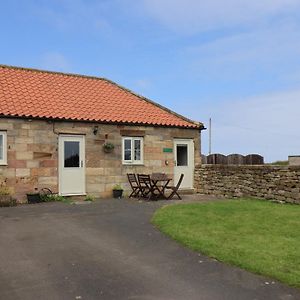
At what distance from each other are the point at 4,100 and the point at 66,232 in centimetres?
772

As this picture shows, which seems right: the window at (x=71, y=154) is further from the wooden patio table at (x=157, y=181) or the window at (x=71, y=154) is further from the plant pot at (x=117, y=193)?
the wooden patio table at (x=157, y=181)

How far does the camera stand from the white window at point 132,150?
53.3 feet

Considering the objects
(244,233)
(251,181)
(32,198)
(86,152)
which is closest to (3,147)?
(32,198)

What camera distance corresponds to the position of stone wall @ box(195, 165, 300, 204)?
13414 millimetres

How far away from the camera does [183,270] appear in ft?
20.1

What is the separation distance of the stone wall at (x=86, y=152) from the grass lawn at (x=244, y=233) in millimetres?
4183

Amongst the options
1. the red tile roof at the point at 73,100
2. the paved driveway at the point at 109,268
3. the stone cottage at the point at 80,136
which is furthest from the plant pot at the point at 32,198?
the paved driveway at the point at 109,268

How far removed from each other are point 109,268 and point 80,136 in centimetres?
949

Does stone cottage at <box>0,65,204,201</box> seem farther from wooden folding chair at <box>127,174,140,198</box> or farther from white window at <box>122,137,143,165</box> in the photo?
wooden folding chair at <box>127,174,140,198</box>

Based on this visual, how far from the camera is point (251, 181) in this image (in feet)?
49.5

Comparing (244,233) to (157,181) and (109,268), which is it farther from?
(157,181)

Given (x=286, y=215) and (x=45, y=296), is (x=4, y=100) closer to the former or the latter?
(x=286, y=215)

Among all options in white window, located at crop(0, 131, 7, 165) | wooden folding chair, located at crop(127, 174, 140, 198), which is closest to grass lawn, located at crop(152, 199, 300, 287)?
wooden folding chair, located at crop(127, 174, 140, 198)

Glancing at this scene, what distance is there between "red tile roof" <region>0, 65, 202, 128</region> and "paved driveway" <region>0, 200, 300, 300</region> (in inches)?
238
